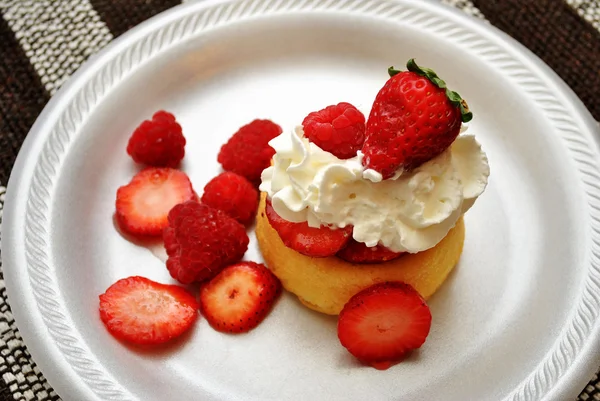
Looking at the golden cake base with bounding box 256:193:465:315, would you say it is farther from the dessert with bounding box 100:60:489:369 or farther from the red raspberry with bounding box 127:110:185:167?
the red raspberry with bounding box 127:110:185:167

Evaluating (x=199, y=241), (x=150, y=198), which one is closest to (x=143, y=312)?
(x=199, y=241)

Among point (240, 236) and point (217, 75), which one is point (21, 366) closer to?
point (240, 236)

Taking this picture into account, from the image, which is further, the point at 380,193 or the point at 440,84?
the point at 380,193

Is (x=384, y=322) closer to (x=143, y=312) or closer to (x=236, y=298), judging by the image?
(x=236, y=298)

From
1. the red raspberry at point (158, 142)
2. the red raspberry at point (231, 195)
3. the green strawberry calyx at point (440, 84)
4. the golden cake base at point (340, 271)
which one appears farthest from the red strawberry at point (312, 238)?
the red raspberry at point (158, 142)

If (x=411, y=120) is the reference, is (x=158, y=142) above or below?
below

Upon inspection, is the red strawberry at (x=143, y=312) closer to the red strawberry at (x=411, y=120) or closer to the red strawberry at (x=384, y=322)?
the red strawberry at (x=384, y=322)

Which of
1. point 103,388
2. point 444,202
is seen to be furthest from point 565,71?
point 103,388
